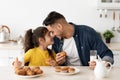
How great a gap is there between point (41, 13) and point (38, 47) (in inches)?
59.7

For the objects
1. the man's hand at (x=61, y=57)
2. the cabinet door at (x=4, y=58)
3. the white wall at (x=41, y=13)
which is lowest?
the cabinet door at (x=4, y=58)

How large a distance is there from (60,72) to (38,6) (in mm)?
2182

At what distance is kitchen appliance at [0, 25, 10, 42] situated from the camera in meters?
4.13

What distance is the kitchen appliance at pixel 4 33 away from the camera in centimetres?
413

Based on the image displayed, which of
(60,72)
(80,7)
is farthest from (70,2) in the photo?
(60,72)

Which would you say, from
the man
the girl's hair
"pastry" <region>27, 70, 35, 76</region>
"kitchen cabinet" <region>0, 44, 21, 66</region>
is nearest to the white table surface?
"pastry" <region>27, 70, 35, 76</region>

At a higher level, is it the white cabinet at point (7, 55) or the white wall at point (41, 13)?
the white wall at point (41, 13)

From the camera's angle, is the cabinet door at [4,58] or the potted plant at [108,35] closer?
the cabinet door at [4,58]

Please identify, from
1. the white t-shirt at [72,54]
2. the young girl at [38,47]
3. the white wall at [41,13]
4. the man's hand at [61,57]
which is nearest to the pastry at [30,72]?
the man's hand at [61,57]

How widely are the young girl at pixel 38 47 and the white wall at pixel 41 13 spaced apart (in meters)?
1.43

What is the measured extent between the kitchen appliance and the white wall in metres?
0.07

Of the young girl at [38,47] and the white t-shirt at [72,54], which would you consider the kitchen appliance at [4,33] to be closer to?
the young girl at [38,47]

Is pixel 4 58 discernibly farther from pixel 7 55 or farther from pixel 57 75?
pixel 57 75

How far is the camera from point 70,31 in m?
2.76
